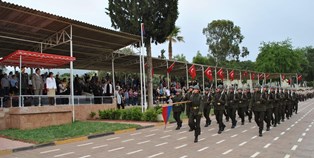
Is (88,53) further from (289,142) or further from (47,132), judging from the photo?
(289,142)

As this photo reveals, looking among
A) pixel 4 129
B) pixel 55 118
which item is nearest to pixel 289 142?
pixel 55 118

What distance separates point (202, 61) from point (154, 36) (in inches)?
1563

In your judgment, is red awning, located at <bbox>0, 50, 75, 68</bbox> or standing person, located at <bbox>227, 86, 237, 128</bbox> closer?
red awning, located at <bbox>0, 50, 75, 68</bbox>

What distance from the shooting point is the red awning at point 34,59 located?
1533 cm

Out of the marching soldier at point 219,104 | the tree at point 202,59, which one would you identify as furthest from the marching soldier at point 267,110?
the tree at point 202,59

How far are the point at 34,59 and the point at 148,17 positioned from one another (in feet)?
29.9

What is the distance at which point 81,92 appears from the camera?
20797 mm

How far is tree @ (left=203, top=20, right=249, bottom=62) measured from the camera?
2639 inches

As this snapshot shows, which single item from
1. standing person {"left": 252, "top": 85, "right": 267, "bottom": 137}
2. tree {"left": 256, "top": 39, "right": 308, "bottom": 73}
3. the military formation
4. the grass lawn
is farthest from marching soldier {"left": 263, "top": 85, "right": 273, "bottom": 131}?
tree {"left": 256, "top": 39, "right": 308, "bottom": 73}

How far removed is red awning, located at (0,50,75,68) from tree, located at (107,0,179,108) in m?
7.12

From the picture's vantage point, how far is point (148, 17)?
2289cm

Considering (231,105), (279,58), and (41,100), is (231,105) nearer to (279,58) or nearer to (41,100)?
(41,100)

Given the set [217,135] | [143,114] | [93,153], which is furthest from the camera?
[143,114]

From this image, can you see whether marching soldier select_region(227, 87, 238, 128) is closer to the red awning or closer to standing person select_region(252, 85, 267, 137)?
standing person select_region(252, 85, 267, 137)
